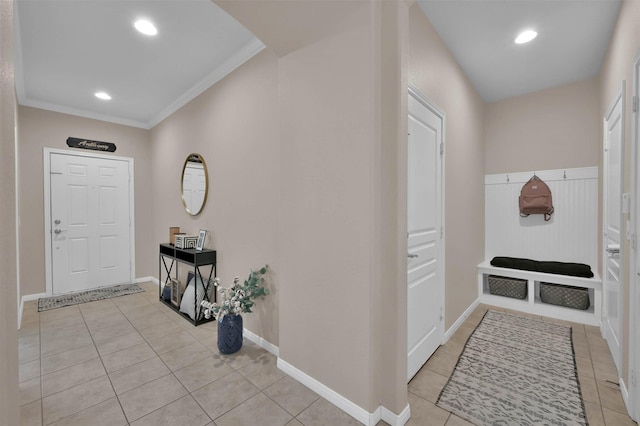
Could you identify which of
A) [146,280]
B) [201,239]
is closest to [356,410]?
[201,239]

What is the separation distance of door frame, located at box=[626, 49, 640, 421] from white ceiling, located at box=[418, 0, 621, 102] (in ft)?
3.01

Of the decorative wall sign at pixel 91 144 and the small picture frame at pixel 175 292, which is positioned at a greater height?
the decorative wall sign at pixel 91 144

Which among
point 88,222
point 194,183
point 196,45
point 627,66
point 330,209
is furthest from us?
point 88,222

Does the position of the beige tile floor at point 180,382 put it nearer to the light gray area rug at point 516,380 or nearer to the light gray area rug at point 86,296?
the light gray area rug at point 516,380

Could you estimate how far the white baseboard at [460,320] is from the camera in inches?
102

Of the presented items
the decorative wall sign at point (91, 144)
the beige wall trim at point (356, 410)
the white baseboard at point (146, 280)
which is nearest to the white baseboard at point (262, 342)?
the beige wall trim at point (356, 410)

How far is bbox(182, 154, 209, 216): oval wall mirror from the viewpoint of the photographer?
331cm

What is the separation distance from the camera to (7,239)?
2.68 feet

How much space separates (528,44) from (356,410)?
11.4ft

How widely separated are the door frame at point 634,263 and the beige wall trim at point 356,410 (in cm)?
131

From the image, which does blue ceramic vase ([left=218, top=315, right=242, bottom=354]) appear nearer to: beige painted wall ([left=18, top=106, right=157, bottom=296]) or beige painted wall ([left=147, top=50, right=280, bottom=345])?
beige painted wall ([left=147, top=50, right=280, bottom=345])

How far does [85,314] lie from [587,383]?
4.86 meters

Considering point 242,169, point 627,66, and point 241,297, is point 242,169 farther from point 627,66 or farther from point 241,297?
A: point 627,66

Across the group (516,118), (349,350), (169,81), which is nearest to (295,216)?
(349,350)
